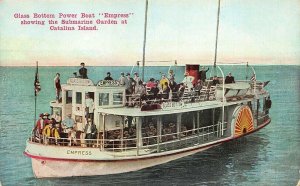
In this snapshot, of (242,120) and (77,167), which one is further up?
(242,120)

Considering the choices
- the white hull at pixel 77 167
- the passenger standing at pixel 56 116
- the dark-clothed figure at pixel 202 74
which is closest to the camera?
the white hull at pixel 77 167

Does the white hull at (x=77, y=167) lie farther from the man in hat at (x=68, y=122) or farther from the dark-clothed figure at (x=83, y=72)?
the dark-clothed figure at (x=83, y=72)

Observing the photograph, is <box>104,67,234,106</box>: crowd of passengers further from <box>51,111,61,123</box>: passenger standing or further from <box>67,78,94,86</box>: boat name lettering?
<box>51,111,61,123</box>: passenger standing

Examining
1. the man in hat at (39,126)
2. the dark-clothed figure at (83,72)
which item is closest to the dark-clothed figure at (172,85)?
the dark-clothed figure at (83,72)

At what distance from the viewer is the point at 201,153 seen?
3492 mm

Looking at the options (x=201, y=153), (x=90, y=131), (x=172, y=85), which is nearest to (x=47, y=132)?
(x=90, y=131)

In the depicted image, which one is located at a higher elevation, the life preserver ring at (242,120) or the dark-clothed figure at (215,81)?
the dark-clothed figure at (215,81)

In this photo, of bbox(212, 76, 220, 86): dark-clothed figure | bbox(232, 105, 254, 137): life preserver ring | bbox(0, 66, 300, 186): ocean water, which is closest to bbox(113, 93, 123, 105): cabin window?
bbox(0, 66, 300, 186): ocean water

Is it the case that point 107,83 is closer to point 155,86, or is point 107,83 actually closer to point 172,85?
point 155,86

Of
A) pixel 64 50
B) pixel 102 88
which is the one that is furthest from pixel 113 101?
pixel 64 50

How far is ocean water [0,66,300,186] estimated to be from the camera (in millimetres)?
3357

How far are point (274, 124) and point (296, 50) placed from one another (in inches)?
17.8

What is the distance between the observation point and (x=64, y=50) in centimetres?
335

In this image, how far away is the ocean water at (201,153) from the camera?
3.36 meters
